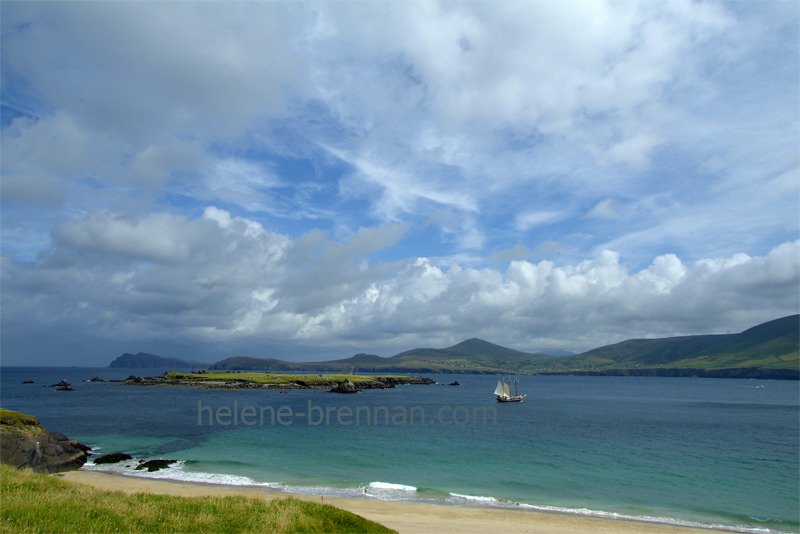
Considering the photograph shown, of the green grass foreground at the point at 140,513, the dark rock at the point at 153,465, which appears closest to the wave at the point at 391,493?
the dark rock at the point at 153,465

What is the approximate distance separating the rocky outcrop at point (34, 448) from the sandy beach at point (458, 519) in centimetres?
738

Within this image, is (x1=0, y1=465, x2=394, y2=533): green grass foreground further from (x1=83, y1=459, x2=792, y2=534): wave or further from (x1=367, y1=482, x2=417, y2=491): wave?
(x1=367, y1=482, x2=417, y2=491): wave

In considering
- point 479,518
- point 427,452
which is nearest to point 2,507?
point 479,518

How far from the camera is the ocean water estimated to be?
1439 inches

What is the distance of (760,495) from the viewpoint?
39125 millimetres

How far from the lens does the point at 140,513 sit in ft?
57.4

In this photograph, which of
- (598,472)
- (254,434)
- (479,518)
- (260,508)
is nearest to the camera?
(260,508)

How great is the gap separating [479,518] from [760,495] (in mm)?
28535

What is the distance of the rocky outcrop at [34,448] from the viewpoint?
36.5m

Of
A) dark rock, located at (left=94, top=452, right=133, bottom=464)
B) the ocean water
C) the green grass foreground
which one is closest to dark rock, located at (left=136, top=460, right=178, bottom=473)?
the ocean water

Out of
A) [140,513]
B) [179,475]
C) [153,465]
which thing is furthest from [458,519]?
[153,465]

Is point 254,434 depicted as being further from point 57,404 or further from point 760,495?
point 57,404

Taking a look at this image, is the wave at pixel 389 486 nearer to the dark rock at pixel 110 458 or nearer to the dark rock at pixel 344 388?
the dark rock at pixel 110 458

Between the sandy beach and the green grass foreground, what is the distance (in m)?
7.31
